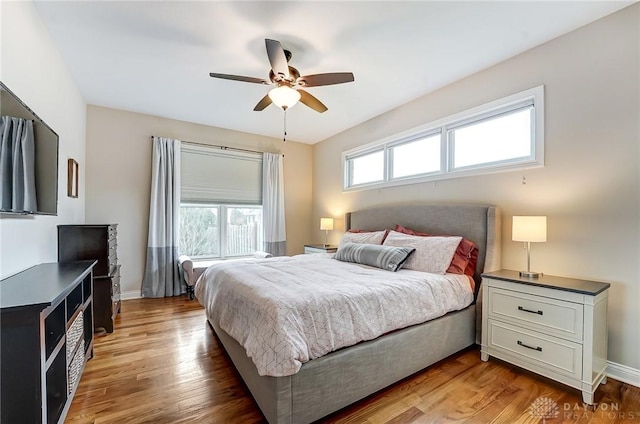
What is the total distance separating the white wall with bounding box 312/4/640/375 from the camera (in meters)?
2.03

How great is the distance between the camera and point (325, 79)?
2385 millimetres

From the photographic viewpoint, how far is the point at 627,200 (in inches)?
80.4

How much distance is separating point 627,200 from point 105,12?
407 centimetres

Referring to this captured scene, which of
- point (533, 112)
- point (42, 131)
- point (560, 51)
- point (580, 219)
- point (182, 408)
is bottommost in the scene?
point (182, 408)

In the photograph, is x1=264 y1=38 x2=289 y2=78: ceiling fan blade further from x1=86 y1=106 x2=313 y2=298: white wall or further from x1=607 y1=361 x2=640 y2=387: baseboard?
x1=607 y1=361 x2=640 y2=387: baseboard

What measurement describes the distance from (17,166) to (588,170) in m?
3.91

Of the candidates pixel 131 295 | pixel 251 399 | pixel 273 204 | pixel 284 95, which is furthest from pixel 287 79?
pixel 131 295

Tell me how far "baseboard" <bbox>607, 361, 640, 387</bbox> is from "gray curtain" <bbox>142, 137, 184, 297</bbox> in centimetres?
484

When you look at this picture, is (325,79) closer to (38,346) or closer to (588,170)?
(588,170)

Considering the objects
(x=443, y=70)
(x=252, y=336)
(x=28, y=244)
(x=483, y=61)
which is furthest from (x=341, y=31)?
(x=28, y=244)

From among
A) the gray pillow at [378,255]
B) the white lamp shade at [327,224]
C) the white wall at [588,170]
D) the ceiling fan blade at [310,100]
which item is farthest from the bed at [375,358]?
the white lamp shade at [327,224]

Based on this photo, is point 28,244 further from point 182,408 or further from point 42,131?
point 182,408

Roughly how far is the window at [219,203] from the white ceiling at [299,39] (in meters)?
1.29

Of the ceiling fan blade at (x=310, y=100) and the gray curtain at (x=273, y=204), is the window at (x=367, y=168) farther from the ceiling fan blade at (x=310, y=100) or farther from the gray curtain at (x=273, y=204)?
the ceiling fan blade at (x=310, y=100)
